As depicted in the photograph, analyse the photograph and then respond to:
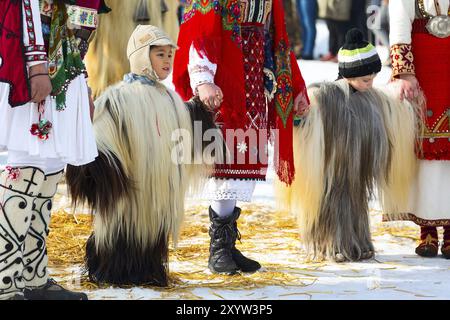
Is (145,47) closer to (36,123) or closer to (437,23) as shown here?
(36,123)

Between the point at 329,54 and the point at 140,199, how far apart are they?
27.6 feet

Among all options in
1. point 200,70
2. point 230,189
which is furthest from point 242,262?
point 200,70

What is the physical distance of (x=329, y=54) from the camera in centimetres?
1162

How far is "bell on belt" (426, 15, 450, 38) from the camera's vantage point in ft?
14.0

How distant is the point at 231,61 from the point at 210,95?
9.5 inches

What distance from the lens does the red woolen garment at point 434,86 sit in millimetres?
4312

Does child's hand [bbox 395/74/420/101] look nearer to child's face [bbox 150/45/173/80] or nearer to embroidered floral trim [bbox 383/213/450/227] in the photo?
embroidered floral trim [bbox 383/213/450/227]

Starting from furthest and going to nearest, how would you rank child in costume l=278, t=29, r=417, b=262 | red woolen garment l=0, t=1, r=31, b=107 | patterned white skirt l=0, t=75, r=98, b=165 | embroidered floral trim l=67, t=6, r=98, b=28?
1. child in costume l=278, t=29, r=417, b=262
2. embroidered floral trim l=67, t=6, r=98, b=28
3. patterned white skirt l=0, t=75, r=98, b=165
4. red woolen garment l=0, t=1, r=31, b=107

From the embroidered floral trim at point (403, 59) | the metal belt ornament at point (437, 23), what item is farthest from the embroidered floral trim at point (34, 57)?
the metal belt ornament at point (437, 23)

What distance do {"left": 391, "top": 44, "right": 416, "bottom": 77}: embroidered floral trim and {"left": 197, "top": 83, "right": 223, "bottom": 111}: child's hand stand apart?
106 cm

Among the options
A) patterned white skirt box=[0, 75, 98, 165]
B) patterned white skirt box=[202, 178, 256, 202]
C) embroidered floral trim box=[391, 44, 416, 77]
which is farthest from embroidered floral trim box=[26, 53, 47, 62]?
embroidered floral trim box=[391, 44, 416, 77]

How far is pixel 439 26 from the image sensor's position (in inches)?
169
